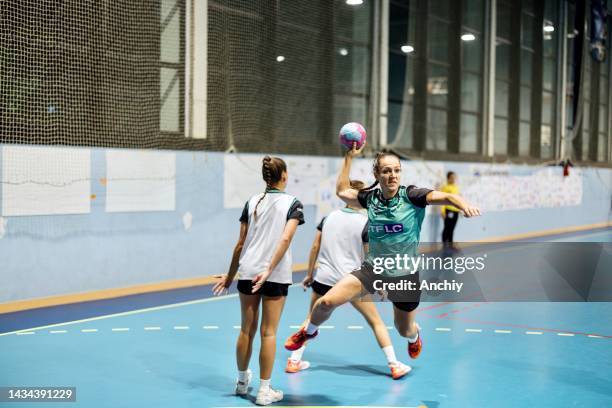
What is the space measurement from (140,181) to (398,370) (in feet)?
19.0

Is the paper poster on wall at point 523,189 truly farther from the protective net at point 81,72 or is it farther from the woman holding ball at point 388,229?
the woman holding ball at point 388,229

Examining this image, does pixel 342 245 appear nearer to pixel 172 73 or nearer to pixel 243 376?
pixel 243 376

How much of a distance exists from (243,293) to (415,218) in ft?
4.58

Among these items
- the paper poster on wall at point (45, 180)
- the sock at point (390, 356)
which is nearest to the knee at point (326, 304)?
the sock at point (390, 356)

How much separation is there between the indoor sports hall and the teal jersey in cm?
2

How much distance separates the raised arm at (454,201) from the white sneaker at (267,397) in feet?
5.93

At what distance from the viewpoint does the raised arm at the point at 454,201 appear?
479 centimetres

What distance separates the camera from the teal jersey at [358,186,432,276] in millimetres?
5348

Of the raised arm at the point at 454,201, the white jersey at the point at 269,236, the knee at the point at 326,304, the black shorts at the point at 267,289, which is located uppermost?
the raised arm at the point at 454,201

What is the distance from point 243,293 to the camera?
5258mm

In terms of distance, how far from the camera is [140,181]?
10.6m

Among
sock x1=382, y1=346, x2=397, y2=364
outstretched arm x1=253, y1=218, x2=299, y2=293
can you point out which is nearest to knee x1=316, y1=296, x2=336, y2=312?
outstretched arm x1=253, y1=218, x2=299, y2=293

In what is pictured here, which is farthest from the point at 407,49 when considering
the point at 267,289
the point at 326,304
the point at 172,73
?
the point at 267,289

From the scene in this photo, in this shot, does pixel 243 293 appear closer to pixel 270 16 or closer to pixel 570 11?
pixel 270 16
